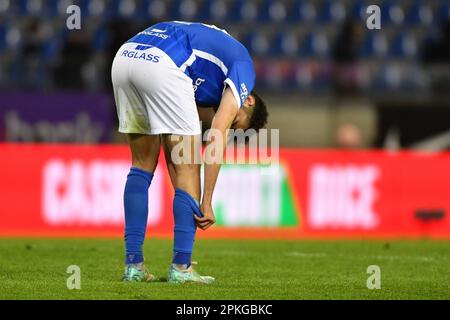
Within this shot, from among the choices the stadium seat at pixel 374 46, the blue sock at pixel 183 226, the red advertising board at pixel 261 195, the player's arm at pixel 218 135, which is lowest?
the red advertising board at pixel 261 195

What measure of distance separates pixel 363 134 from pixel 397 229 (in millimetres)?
2799

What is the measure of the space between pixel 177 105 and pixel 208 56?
1.28 feet

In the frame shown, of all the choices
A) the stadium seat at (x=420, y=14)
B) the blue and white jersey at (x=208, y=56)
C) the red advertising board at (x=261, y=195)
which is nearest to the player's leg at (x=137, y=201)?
the blue and white jersey at (x=208, y=56)

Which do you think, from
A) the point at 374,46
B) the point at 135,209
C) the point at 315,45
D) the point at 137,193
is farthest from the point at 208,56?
the point at 374,46

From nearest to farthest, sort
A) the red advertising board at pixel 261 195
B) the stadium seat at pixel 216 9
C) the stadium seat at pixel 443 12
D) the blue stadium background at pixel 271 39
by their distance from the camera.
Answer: the red advertising board at pixel 261 195
the blue stadium background at pixel 271 39
the stadium seat at pixel 216 9
the stadium seat at pixel 443 12

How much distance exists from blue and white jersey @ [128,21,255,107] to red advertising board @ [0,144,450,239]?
21.1 ft

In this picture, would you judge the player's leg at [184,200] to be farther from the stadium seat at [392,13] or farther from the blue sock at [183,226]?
the stadium seat at [392,13]

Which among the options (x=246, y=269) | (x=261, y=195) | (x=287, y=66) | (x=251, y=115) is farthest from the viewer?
(x=287, y=66)

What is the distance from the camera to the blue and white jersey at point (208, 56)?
735 centimetres

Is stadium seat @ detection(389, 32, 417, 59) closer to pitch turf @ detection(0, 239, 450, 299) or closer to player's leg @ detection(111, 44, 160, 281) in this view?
pitch turf @ detection(0, 239, 450, 299)

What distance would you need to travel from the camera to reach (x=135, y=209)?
24.9 feet

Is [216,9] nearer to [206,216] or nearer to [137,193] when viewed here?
[137,193]
